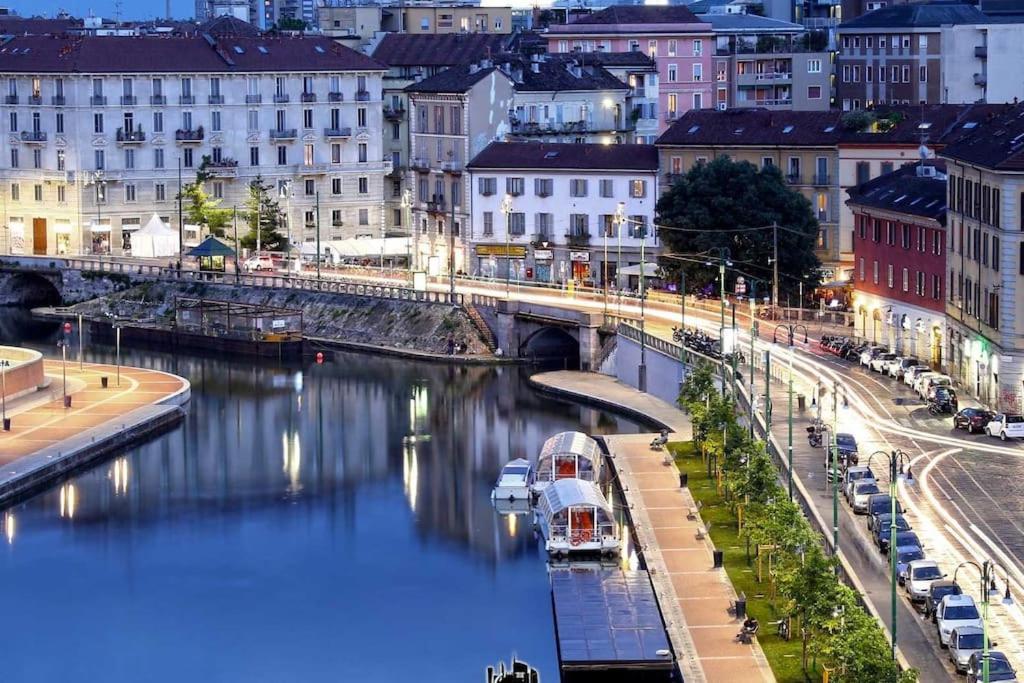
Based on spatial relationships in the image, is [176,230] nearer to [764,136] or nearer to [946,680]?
[764,136]

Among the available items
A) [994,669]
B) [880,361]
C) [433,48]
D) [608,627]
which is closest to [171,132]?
[433,48]

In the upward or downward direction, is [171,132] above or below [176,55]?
below

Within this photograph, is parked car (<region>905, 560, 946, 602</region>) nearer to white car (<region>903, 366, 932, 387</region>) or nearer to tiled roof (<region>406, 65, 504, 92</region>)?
white car (<region>903, 366, 932, 387</region>)

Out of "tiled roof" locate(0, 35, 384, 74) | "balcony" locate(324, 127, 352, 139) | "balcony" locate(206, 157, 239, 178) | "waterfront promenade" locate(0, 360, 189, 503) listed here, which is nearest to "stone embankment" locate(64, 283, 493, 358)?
"balcony" locate(206, 157, 239, 178)

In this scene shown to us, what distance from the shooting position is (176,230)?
170375 mm

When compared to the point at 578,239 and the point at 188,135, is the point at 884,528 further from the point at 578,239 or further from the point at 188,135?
the point at 188,135

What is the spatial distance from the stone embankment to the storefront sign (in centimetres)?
993

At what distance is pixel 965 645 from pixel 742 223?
7274cm

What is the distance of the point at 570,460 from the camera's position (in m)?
96.9

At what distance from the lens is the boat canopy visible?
316 feet

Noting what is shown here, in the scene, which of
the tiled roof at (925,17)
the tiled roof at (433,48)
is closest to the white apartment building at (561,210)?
the tiled roof at (433,48)

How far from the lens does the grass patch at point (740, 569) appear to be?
67812 millimetres

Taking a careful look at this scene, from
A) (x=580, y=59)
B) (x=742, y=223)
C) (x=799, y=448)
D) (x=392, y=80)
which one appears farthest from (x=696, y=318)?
(x=392, y=80)

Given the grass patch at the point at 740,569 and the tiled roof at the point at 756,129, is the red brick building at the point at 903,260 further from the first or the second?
the tiled roof at the point at 756,129
